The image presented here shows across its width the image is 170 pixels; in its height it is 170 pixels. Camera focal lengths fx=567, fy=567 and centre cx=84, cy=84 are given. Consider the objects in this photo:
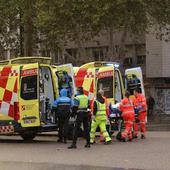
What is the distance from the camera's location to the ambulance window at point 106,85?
1931 centimetres

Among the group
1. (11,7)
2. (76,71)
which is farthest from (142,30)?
(76,71)

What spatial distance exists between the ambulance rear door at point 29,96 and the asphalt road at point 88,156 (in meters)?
0.82

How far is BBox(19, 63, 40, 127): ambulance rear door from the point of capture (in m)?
17.1

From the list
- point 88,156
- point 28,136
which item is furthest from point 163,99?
point 88,156

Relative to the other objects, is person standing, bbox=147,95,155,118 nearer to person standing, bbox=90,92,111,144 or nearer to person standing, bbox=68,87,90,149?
person standing, bbox=90,92,111,144

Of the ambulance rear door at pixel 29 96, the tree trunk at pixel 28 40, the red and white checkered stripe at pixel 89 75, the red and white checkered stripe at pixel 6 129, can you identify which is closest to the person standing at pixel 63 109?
the ambulance rear door at pixel 29 96

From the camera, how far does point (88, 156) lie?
14055 millimetres

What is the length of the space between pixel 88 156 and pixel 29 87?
4055 millimetres

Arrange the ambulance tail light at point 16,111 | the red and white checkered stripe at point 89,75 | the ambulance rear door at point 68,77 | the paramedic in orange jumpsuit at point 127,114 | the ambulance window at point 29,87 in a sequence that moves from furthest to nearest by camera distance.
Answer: the red and white checkered stripe at point 89,75 → the ambulance rear door at point 68,77 → the paramedic in orange jumpsuit at point 127,114 → the ambulance tail light at point 16,111 → the ambulance window at point 29,87

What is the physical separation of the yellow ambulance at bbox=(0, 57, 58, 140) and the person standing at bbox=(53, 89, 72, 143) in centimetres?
40

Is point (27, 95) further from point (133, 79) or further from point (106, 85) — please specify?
point (133, 79)

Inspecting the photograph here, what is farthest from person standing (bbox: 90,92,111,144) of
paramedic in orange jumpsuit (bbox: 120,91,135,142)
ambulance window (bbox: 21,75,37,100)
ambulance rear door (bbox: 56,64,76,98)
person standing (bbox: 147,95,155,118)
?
person standing (bbox: 147,95,155,118)

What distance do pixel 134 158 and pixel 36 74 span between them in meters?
4.98

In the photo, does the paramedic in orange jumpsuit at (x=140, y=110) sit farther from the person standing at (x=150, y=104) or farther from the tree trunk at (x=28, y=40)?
the tree trunk at (x=28, y=40)
